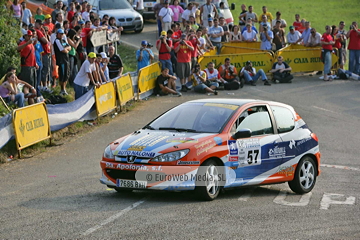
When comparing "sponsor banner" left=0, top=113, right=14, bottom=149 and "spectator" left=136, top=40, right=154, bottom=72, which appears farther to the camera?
"spectator" left=136, top=40, right=154, bottom=72

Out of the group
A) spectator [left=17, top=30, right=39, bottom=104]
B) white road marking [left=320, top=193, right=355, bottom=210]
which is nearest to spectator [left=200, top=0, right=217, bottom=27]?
spectator [left=17, top=30, right=39, bottom=104]

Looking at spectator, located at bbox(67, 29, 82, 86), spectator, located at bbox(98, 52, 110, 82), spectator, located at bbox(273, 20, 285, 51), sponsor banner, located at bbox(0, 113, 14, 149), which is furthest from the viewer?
spectator, located at bbox(273, 20, 285, 51)

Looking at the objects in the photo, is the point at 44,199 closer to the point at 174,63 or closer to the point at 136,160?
the point at 136,160

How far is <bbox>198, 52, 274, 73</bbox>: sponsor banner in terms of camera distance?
80.8 ft

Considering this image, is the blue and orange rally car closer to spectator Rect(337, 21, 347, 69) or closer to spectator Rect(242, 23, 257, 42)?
spectator Rect(337, 21, 347, 69)

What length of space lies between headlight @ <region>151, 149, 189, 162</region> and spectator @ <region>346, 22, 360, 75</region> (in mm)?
18083

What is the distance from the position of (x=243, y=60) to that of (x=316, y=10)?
35653 mm

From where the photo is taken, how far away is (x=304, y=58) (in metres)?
26.8

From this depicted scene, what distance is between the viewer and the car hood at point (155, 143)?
896 centimetres

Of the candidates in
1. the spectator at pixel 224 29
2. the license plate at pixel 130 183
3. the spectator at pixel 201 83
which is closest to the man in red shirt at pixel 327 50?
the spectator at pixel 224 29

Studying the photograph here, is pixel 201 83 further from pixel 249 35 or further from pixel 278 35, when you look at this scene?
pixel 278 35

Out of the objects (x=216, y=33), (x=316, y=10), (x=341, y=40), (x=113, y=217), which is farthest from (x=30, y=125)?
(x=316, y=10)

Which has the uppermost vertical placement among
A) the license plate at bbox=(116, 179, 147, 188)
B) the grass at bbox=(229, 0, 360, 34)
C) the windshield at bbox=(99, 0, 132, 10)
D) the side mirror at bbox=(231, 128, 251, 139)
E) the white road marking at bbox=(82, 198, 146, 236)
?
the windshield at bbox=(99, 0, 132, 10)

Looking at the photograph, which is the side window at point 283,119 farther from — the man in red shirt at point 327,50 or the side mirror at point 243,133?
the man in red shirt at point 327,50
